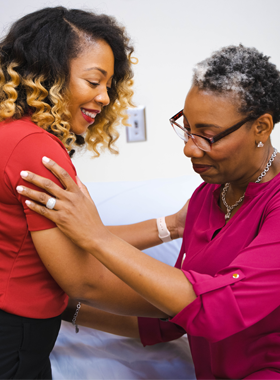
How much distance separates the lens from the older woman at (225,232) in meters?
0.80

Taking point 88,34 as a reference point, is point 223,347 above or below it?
below

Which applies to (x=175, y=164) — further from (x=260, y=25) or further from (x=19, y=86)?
(x=19, y=86)

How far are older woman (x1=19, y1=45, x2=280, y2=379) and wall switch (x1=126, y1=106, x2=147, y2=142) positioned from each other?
965 millimetres

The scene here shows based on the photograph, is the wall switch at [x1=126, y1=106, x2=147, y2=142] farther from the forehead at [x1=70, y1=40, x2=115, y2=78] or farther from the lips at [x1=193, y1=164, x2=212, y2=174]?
the lips at [x1=193, y1=164, x2=212, y2=174]

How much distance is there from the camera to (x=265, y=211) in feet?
3.06

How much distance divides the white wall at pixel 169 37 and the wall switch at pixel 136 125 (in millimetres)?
32

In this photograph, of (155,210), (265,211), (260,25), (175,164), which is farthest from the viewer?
(175,164)

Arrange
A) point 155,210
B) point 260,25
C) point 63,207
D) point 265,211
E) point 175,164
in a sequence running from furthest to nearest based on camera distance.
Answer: point 175,164 → point 260,25 → point 155,210 → point 265,211 → point 63,207

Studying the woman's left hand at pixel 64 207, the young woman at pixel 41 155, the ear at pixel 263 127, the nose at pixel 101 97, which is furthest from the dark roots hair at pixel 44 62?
the ear at pixel 263 127

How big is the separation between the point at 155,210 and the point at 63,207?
93 cm

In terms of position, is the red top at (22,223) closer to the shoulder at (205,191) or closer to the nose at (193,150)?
the nose at (193,150)

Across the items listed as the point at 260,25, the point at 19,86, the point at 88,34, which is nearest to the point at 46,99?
the point at 19,86

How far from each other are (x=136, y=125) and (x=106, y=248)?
1.31 m

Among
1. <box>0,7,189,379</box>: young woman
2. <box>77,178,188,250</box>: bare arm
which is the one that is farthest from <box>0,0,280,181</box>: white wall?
<box>0,7,189,379</box>: young woman
